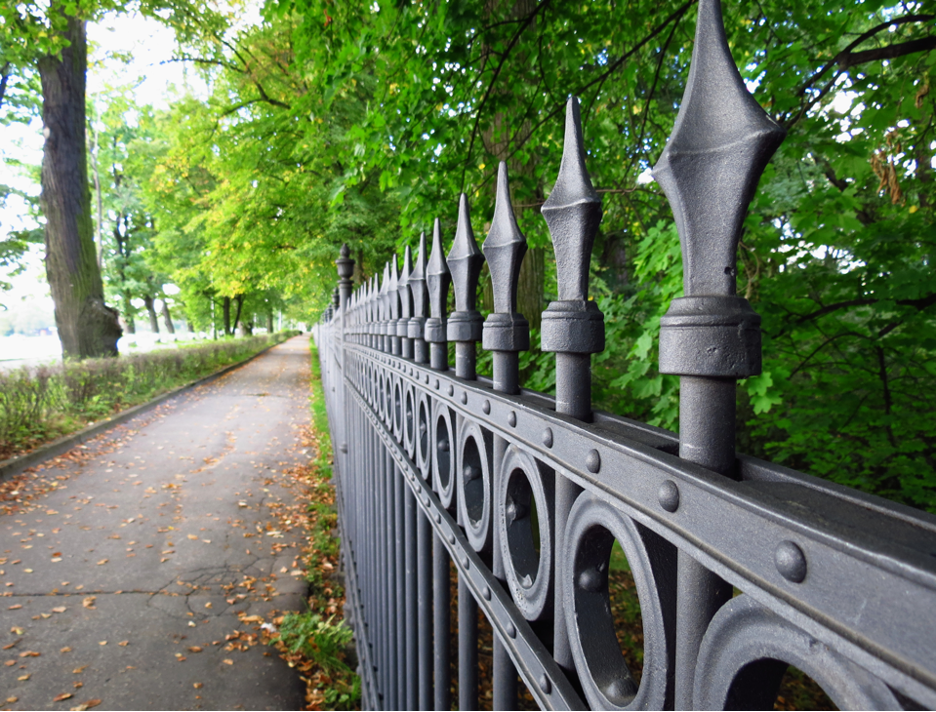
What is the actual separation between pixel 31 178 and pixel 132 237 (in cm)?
742

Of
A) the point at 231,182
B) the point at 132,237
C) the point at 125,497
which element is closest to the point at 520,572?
the point at 125,497

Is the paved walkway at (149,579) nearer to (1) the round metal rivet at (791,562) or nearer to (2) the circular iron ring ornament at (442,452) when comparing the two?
(2) the circular iron ring ornament at (442,452)

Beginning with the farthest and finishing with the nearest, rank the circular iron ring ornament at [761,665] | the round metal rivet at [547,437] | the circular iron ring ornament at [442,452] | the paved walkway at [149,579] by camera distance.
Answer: the paved walkway at [149,579]
the circular iron ring ornament at [442,452]
the round metal rivet at [547,437]
the circular iron ring ornament at [761,665]

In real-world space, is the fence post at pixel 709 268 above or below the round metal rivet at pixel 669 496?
above

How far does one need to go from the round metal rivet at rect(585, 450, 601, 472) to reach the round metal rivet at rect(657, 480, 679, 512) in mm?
120

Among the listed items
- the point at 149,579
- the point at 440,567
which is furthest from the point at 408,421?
the point at 149,579

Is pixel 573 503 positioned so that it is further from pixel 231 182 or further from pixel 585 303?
pixel 231 182

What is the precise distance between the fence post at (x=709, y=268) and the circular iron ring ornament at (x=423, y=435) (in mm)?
941

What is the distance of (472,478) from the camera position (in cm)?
122

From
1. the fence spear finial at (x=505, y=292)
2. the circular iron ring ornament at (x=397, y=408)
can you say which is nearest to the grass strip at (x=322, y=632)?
the circular iron ring ornament at (x=397, y=408)

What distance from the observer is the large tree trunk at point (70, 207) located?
42.9 feet

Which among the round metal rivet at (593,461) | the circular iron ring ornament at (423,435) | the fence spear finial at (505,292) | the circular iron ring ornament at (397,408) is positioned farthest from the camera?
the circular iron ring ornament at (397,408)

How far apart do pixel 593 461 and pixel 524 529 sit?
37cm

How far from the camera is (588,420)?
82 cm
